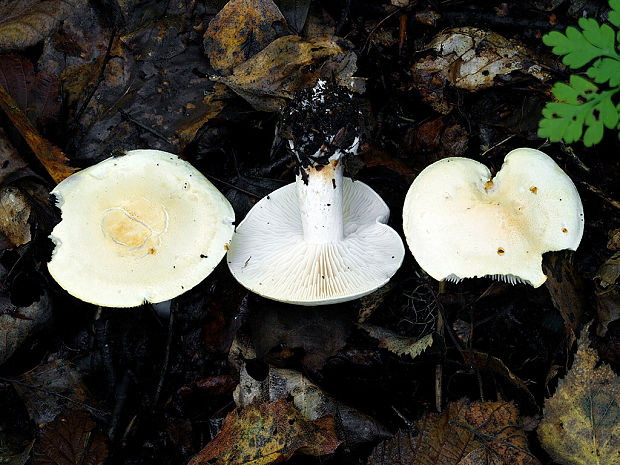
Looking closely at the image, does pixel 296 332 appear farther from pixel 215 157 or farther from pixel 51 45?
pixel 51 45

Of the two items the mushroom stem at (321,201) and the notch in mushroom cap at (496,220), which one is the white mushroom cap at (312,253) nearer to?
the mushroom stem at (321,201)

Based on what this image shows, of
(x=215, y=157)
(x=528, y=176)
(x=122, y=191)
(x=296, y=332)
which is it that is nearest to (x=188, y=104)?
(x=215, y=157)

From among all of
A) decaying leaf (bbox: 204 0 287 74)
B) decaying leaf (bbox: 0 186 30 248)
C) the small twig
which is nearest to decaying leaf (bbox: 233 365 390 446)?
the small twig

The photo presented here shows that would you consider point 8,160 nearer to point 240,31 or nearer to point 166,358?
point 166,358

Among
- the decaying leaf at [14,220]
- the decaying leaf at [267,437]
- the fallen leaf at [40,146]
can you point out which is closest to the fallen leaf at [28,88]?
the fallen leaf at [40,146]

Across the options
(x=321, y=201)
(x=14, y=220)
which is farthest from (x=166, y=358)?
(x=321, y=201)

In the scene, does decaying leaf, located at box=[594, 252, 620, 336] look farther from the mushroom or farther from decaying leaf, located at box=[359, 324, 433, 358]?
the mushroom
